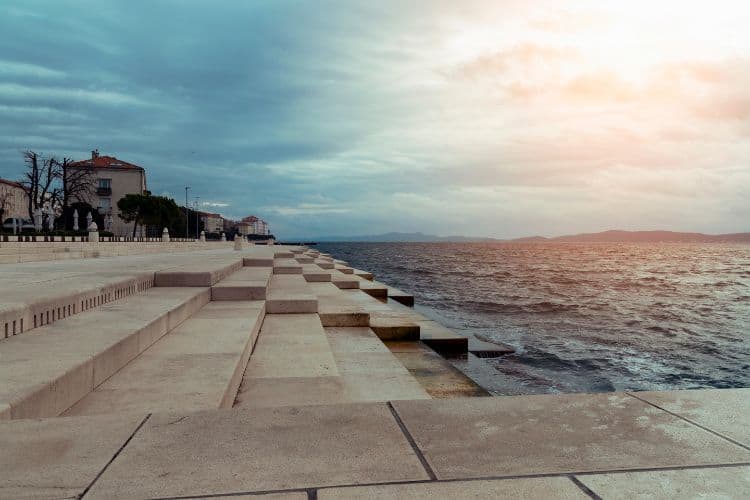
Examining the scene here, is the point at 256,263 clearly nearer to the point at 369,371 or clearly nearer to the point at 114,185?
the point at 369,371

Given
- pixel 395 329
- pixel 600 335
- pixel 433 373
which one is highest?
pixel 395 329

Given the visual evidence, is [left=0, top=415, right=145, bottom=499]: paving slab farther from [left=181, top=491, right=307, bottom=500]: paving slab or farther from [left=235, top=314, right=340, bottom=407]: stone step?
[left=235, top=314, right=340, bottom=407]: stone step

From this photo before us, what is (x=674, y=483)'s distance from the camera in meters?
2.13

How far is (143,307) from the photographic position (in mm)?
6215

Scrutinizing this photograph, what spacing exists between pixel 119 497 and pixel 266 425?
0.85 meters

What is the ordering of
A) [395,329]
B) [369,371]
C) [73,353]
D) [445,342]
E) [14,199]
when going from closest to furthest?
[73,353] < [369,371] < [395,329] < [445,342] < [14,199]

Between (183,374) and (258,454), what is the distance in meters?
2.23

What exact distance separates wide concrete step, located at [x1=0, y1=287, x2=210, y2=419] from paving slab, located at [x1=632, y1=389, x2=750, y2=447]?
384 cm

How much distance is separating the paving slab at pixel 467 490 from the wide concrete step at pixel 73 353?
6.99 feet

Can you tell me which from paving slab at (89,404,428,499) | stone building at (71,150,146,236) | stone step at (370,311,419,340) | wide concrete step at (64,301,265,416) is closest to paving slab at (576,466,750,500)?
paving slab at (89,404,428,499)

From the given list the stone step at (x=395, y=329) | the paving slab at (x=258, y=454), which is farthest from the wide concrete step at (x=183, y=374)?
the stone step at (x=395, y=329)

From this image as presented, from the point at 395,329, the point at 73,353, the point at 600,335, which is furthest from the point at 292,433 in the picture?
the point at 600,335

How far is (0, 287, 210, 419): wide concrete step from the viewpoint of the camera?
10.3 ft

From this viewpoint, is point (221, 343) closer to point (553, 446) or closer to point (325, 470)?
point (325, 470)
